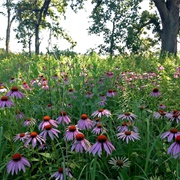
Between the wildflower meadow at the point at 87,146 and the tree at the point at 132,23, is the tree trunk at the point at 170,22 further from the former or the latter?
the wildflower meadow at the point at 87,146

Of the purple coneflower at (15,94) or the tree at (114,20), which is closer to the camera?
the purple coneflower at (15,94)

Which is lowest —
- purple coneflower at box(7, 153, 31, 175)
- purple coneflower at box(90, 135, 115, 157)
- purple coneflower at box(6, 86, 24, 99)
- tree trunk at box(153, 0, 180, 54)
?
purple coneflower at box(7, 153, 31, 175)

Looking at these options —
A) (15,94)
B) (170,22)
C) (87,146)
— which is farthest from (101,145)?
(170,22)

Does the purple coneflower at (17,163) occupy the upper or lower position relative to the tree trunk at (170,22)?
lower

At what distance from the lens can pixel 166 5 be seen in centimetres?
1232

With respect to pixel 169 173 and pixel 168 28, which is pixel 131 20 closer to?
pixel 168 28

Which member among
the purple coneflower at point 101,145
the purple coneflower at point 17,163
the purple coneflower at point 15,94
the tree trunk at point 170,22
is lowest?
the purple coneflower at point 17,163

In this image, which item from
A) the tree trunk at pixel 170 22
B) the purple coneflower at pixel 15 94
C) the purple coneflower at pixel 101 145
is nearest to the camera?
the purple coneflower at pixel 101 145

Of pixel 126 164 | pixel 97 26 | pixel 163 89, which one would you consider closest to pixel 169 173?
pixel 126 164

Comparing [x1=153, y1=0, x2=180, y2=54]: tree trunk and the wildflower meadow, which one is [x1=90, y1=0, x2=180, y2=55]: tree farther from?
the wildflower meadow

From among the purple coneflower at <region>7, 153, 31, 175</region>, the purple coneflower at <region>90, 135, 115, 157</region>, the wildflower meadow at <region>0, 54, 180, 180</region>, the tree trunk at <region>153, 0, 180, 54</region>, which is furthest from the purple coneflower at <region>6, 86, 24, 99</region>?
the tree trunk at <region>153, 0, 180, 54</region>

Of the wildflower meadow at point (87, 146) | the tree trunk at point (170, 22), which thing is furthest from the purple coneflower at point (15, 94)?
the tree trunk at point (170, 22)

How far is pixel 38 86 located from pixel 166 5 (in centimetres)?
1088

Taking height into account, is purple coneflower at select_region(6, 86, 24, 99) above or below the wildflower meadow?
above
